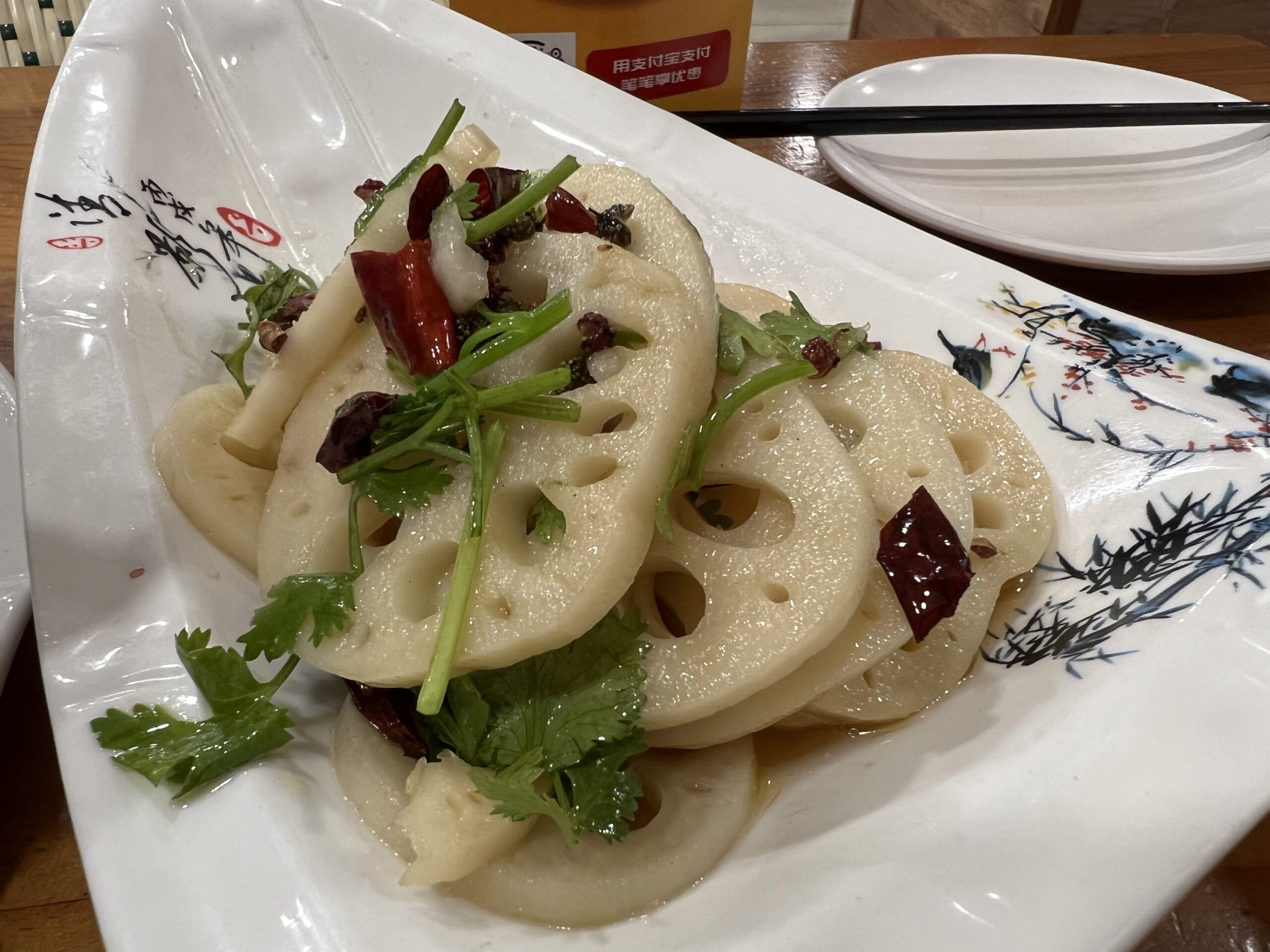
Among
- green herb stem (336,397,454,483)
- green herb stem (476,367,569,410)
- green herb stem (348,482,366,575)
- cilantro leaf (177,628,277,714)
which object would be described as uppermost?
green herb stem (476,367,569,410)

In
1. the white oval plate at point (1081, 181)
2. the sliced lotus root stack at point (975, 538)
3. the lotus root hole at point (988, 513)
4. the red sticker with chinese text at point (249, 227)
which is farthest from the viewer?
the white oval plate at point (1081, 181)

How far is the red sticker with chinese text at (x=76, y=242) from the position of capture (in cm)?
132

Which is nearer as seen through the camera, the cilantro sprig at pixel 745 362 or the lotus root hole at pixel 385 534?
the cilantro sprig at pixel 745 362

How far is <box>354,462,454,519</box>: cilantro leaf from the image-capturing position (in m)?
0.98

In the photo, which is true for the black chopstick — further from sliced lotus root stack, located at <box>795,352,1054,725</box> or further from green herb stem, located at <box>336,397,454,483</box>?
green herb stem, located at <box>336,397,454,483</box>

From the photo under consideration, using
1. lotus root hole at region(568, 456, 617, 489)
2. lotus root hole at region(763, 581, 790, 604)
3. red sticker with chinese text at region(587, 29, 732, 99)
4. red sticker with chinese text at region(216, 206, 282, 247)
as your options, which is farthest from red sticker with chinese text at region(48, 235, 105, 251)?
red sticker with chinese text at region(587, 29, 732, 99)

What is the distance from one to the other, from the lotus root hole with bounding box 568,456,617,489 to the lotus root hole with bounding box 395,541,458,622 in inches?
5.7

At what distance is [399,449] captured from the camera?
0.98 meters

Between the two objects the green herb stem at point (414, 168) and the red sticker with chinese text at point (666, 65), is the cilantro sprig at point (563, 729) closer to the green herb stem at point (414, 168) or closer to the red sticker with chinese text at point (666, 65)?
the green herb stem at point (414, 168)

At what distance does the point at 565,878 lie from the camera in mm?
864

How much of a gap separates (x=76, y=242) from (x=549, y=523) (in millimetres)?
923

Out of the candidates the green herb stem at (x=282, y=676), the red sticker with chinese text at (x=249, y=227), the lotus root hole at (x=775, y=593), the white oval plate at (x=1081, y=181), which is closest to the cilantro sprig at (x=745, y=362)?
the lotus root hole at (x=775, y=593)

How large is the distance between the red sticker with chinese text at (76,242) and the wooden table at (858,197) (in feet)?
1.61

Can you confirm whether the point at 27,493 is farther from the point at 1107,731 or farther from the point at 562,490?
the point at 1107,731
